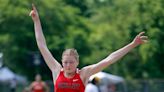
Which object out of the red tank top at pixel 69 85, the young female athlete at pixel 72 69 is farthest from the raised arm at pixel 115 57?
the red tank top at pixel 69 85

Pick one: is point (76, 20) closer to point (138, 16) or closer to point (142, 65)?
point (142, 65)

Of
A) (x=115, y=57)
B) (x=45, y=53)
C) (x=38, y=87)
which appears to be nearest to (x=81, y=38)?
(x=38, y=87)

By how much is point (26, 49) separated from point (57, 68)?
3973 centimetres

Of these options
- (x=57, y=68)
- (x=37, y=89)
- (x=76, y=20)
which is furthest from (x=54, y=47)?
(x=57, y=68)

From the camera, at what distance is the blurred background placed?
4006 cm

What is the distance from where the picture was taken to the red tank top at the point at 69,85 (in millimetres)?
8133

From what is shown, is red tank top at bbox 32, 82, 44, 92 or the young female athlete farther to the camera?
red tank top at bbox 32, 82, 44, 92

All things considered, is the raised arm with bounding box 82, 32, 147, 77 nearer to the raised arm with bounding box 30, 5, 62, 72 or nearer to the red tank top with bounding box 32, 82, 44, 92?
the raised arm with bounding box 30, 5, 62, 72

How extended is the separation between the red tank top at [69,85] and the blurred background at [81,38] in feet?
98.4

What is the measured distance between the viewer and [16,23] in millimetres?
47156

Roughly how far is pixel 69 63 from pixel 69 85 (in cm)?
25

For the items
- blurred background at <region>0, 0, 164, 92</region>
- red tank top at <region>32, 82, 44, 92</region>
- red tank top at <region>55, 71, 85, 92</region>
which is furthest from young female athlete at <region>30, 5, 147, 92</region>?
blurred background at <region>0, 0, 164, 92</region>

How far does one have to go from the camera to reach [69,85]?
8133mm

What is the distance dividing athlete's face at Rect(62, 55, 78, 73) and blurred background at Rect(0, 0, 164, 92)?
1181 inches
